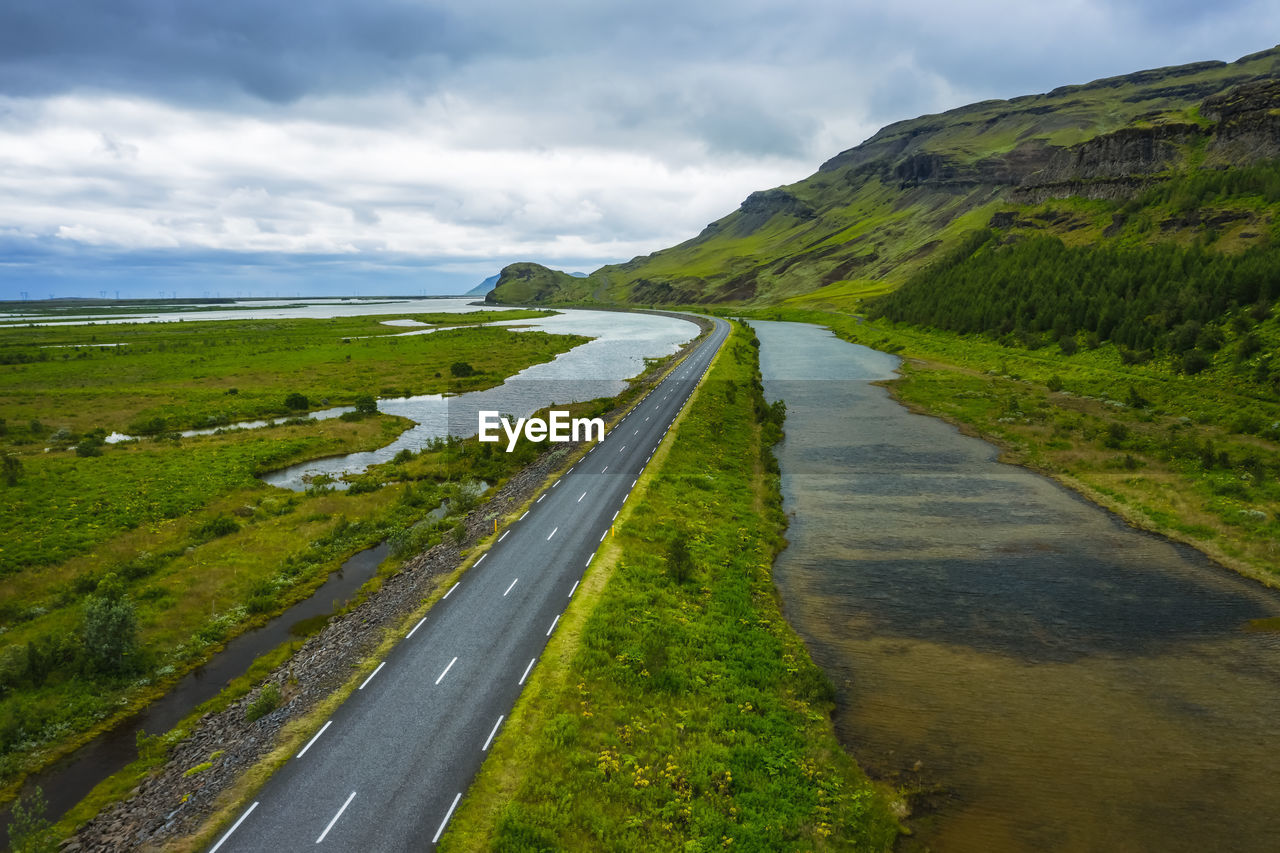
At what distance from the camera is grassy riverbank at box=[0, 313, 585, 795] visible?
25.4m

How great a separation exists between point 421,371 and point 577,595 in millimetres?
92192

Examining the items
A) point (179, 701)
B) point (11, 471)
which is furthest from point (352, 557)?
point (11, 471)

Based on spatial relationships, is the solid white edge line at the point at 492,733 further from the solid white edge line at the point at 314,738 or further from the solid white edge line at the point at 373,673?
the solid white edge line at the point at 373,673

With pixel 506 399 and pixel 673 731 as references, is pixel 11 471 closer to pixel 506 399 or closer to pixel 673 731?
pixel 506 399

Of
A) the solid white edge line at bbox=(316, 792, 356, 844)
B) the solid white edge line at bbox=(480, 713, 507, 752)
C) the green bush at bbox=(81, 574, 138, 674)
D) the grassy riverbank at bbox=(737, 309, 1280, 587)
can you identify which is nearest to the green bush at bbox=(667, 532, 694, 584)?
the solid white edge line at bbox=(480, 713, 507, 752)

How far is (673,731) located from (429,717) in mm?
9095

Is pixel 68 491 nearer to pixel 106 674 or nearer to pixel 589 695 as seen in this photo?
pixel 106 674

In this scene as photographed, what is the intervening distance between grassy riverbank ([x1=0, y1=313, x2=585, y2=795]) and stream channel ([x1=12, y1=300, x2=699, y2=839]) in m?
0.92

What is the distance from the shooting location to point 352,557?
38500mm

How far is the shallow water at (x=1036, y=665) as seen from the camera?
19016 mm

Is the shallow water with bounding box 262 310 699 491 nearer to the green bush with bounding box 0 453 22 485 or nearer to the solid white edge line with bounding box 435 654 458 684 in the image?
the green bush with bounding box 0 453 22 485

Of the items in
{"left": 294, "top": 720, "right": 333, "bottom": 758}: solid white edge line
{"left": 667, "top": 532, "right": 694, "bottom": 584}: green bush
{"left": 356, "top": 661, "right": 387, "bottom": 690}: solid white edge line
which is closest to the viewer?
{"left": 294, "top": 720, "right": 333, "bottom": 758}: solid white edge line

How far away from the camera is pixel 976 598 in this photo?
32.3m

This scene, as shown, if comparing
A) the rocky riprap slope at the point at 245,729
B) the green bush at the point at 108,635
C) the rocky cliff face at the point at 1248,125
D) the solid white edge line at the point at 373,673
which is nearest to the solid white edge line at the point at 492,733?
the solid white edge line at the point at 373,673
